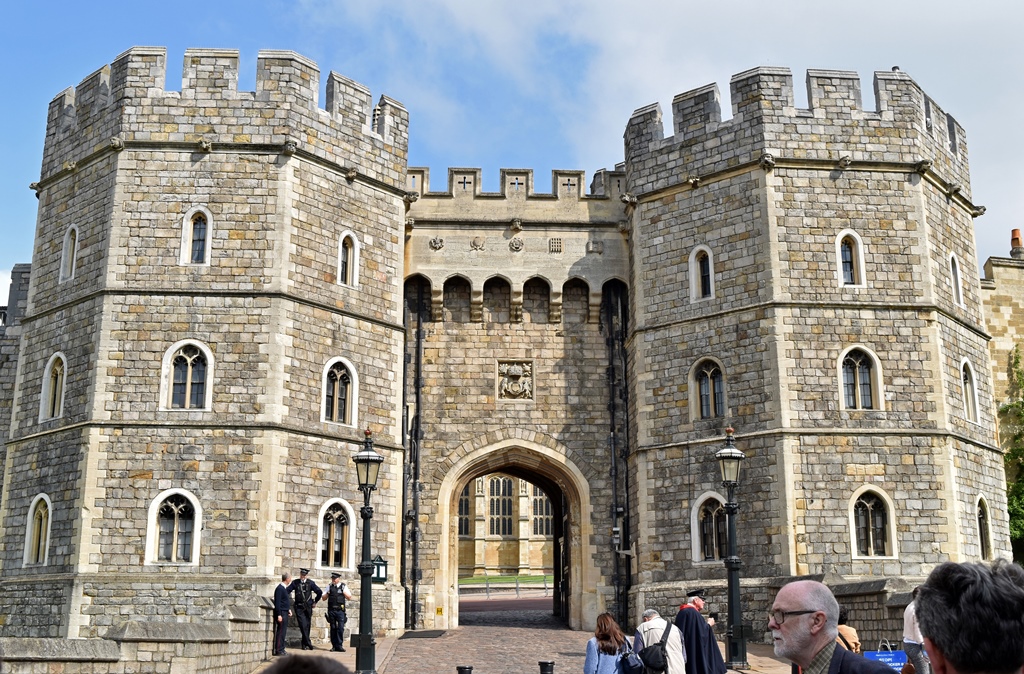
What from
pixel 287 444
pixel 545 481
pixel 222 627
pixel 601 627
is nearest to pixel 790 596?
pixel 601 627

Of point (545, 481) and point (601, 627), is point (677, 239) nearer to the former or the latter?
point (545, 481)

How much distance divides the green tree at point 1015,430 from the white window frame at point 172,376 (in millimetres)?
17101

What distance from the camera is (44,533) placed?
1922 centimetres

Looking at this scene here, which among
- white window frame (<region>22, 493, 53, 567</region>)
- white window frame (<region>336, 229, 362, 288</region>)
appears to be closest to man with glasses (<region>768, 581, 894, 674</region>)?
white window frame (<region>336, 229, 362, 288</region>)

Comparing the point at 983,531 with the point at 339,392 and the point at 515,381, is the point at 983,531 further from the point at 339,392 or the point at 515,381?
the point at 339,392

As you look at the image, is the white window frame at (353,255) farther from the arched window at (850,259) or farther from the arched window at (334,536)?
the arched window at (850,259)

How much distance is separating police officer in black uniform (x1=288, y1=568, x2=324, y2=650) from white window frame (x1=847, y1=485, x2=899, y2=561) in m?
8.98

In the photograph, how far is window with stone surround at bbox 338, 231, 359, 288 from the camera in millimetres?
20516

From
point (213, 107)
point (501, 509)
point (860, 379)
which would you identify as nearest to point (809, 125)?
point (860, 379)

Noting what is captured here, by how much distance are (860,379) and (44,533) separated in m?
14.7

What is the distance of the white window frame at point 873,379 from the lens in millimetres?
19359

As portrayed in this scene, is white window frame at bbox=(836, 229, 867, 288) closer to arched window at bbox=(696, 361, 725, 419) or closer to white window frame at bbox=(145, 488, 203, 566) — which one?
arched window at bbox=(696, 361, 725, 419)

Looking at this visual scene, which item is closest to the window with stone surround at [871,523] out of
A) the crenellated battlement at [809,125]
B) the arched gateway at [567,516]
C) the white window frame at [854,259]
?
the white window frame at [854,259]

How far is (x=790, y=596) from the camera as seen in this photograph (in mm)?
4266
